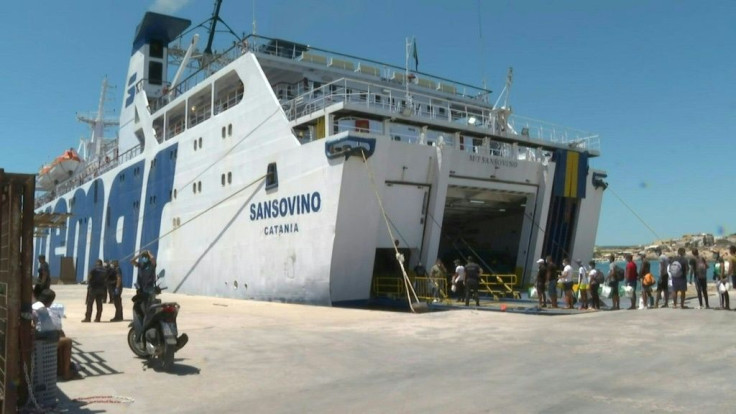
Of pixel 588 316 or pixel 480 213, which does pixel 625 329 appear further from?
pixel 480 213

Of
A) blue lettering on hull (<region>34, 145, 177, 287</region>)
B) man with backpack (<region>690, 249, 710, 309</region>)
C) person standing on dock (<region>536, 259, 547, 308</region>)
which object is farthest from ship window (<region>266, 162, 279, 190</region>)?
man with backpack (<region>690, 249, 710, 309</region>)

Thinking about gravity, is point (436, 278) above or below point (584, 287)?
A: below

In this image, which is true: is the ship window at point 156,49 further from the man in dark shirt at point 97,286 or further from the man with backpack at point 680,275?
the man with backpack at point 680,275

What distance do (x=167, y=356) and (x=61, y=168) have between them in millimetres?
39194

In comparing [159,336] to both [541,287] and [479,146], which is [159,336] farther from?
[479,146]

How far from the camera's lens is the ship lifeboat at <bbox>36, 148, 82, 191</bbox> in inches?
1630

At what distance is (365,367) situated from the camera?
7480 mm

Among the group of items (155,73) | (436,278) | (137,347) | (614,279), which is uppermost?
(155,73)

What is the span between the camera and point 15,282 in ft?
15.8

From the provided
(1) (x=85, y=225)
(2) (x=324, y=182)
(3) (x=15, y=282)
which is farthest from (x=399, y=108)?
(1) (x=85, y=225)

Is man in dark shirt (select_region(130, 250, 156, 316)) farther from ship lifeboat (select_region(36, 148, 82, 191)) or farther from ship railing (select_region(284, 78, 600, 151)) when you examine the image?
ship lifeboat (select_region(36, 148, 82, 191))

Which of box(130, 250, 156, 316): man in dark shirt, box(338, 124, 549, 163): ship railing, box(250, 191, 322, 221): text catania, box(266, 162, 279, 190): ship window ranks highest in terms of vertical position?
box(338, 124, 549, 163): ship railing

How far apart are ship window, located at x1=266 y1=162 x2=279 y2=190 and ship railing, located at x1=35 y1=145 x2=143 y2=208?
510 inches

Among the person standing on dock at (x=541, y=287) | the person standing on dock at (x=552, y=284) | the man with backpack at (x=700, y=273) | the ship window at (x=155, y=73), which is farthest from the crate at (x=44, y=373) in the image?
the ship window at (x=155, y=73)
